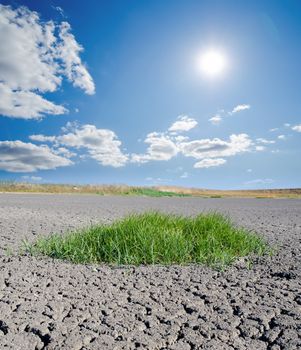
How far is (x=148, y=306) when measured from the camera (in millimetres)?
2531

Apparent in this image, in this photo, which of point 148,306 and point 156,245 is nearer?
point 148,306

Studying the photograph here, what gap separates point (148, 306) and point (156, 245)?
1.49 metres

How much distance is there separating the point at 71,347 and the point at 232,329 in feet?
3.01

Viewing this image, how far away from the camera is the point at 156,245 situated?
4.01 meters

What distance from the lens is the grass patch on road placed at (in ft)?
12.6

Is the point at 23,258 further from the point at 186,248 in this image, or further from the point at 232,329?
the point at 232,329

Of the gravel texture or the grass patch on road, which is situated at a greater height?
the grass patch on road

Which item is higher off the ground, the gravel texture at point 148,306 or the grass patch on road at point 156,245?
the grass patch on road at point 156,245

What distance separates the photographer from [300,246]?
4.92 m

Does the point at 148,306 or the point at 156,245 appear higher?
the point at 156,245

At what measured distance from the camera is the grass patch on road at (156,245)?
3.83 metres

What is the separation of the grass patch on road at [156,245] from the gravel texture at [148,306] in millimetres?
255

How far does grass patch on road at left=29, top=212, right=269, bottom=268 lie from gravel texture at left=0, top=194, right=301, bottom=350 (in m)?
0.26

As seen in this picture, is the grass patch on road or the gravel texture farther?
the grass patch on road
